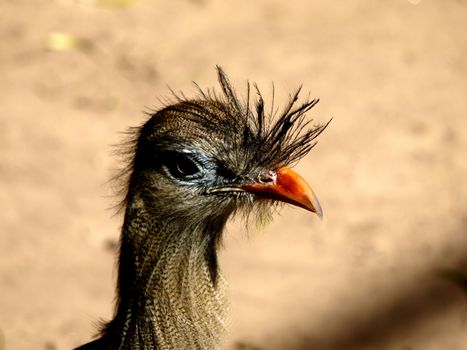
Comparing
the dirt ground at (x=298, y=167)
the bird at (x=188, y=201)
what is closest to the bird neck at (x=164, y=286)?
the bird at (x=188, y=201)

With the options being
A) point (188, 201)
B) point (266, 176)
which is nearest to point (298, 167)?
point (266, 176)

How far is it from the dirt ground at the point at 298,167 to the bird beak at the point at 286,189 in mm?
1467

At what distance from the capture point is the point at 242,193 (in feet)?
8.34

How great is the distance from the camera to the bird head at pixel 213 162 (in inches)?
96.5

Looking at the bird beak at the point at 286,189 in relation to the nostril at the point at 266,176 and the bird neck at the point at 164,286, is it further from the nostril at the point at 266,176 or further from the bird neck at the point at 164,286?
the bird neck at the point at 164,286

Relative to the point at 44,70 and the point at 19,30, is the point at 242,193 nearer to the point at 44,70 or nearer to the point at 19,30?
the point at 44,70

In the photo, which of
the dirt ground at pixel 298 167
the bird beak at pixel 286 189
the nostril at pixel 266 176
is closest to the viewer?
the bird beak at pixel 286 189

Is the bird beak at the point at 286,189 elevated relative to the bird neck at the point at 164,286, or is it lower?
elevated

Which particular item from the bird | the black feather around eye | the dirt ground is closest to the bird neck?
the bird

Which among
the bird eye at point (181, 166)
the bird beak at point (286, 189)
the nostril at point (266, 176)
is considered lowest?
the bird beak at point (286, 189)

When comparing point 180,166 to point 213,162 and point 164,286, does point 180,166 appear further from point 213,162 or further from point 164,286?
point 164,286

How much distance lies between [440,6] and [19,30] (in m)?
2.70

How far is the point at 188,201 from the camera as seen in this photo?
2.47 metres

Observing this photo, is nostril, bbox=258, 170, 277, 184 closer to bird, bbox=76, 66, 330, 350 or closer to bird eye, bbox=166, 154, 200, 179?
bird, bbox=76, 66, 330, 350
